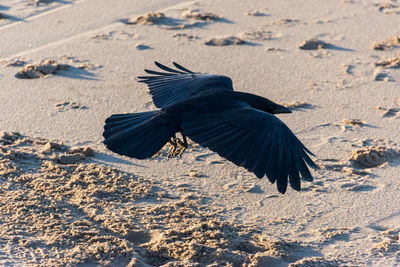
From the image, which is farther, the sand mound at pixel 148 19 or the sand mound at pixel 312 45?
the sand mound at pixel 148 19

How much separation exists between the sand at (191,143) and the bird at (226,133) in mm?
547

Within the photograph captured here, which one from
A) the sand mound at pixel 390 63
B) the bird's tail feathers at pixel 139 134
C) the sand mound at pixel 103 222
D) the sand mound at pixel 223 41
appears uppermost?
the bird's tail feathers at pixel 139 134

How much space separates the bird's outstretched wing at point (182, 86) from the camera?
16.9ft

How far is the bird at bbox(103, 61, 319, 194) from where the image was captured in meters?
4.19

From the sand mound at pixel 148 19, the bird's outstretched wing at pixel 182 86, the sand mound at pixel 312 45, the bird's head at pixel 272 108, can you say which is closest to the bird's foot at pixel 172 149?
the bird's outstretched wing at pixel 182 86

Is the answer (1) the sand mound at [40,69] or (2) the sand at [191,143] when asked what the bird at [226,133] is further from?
(1) the sand mound at [40,69]

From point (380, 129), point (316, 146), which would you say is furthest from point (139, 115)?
point (380, 129)

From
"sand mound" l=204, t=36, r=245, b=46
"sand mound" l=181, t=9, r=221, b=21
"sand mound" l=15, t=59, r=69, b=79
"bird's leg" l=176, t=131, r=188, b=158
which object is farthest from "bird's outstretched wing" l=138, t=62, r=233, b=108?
"sand mound" l=181, t=9, r=221, b=21

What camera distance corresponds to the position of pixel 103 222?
4637 millimetres

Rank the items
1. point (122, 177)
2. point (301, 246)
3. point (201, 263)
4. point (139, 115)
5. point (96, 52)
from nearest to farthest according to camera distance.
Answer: point (201, 263), point (301, 246), point (139, 115), point (122, 177), point (96, 52)

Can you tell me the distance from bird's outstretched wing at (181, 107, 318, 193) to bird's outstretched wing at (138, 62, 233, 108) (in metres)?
0.50

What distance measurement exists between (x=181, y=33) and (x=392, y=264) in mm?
4511

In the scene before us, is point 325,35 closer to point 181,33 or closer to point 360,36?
point 360,36

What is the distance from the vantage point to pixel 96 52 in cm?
754
